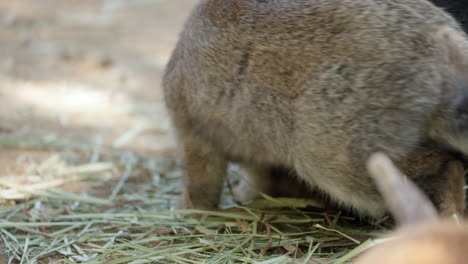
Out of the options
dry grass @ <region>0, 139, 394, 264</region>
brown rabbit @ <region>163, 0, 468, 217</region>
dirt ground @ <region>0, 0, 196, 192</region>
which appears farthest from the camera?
dirt ground @ <region>0, 0, 196, 192</region>

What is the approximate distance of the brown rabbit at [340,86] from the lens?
7.88 feet

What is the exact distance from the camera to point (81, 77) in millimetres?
6223

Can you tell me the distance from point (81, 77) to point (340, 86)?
429 cm

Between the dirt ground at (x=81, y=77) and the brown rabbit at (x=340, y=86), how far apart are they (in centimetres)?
169

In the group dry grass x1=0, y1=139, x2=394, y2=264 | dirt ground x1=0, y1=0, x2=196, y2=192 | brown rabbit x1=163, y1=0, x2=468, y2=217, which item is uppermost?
brown rabbit x1=163, y1=0, x2=468, y2=217

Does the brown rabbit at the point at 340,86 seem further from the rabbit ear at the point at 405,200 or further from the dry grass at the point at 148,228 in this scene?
the rabbit ear at the point at 405,200

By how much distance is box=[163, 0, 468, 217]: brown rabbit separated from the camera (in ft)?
7.88

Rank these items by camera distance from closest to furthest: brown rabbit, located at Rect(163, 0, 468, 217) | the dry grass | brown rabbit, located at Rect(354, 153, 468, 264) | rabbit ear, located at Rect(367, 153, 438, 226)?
brown rabbit, located at Rect(354, 153, 468, 264), rabbit ear, located at Rect(367, 153, 438, 226), brown rabbit, located at Rect(163, 0, 468, 217), the dry grass

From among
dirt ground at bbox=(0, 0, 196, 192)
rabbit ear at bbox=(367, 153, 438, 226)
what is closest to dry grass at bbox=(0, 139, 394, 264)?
dirt ground at bbox=(0, 0, 196, 192)

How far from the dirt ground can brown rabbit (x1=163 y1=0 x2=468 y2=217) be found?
1690mm

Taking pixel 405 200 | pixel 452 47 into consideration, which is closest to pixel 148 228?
pixel 452 47

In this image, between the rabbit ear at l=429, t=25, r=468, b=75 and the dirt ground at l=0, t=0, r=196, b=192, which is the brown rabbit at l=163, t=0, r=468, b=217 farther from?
the dirt ground at l=0, t=0, r=196, b=192

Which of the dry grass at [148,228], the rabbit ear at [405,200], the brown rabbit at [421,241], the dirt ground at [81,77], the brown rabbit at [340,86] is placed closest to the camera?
the brown rabbit at [421,241]

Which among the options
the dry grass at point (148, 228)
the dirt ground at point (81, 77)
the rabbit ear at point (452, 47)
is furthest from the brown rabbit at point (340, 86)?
the dirt ground at point (81, 77)
